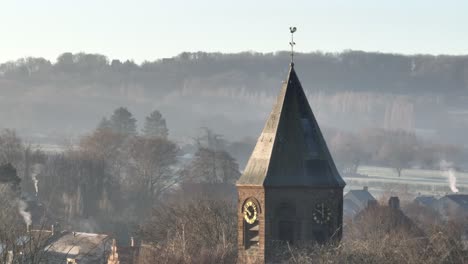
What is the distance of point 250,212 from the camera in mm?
62062

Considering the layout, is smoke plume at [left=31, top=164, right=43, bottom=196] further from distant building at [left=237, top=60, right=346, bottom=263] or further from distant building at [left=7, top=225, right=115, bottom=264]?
distant building at [left=237, top=60, right=346, bottom=263]

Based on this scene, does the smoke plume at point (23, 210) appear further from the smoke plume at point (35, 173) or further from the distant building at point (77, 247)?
the smoke plume at point (35, 173)

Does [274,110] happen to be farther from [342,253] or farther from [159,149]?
[159,149]

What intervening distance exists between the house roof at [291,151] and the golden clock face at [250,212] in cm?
75

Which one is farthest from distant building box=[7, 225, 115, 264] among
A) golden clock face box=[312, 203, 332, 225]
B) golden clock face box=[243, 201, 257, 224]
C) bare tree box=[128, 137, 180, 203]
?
bare tree box=[128, 137, 180, 203]

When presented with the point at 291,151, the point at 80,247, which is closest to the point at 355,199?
the point at 80,247

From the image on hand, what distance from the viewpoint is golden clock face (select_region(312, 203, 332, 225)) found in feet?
202

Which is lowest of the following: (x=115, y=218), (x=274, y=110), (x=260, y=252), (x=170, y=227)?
(x=115, y=218)

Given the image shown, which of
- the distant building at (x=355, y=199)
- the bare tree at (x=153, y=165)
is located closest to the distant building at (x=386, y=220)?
the bare tree at (x=153, y=165)

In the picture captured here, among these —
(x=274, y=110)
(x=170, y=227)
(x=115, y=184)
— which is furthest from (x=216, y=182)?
(x=274, y=110)

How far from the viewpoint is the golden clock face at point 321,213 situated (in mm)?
61656

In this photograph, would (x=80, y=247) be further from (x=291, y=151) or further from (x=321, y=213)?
(x=321, y=213)

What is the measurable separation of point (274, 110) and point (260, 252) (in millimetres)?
5274

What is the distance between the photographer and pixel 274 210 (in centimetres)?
6156
